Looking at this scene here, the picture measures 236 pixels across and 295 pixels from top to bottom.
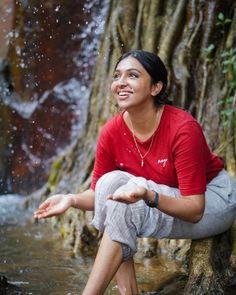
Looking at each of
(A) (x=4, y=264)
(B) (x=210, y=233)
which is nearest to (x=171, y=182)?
(B) (x=210, y=233)

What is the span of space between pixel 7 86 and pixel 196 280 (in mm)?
5234

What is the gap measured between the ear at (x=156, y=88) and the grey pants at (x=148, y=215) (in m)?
0.44

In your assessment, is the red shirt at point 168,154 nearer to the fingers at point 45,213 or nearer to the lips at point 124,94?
the lips at point 124,94

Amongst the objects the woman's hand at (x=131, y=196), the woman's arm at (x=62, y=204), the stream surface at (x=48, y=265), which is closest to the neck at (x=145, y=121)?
the woman's arm at (x=62, y=204)

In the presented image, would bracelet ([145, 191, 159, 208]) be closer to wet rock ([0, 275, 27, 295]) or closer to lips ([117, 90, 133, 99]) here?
lips ([117, 90, 133, 99])

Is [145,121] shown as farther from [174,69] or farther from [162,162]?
[174,69]

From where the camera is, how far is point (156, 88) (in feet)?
9.49

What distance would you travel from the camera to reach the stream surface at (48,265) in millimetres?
3295

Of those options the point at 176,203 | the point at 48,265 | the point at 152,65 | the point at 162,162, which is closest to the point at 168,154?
the point at 162,162

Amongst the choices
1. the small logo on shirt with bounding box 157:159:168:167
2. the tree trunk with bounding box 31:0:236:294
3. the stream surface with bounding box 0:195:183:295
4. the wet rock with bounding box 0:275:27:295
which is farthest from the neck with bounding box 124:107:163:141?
the tree trunk with bounding box 31:0:236:294

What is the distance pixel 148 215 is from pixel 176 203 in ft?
0.67

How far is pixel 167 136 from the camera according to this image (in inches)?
110

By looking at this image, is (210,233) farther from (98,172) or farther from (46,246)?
(46,246)

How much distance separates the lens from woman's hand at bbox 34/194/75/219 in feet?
8.86
